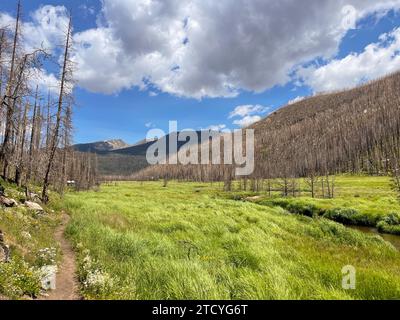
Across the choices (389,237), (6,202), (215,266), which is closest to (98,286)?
(215,266)

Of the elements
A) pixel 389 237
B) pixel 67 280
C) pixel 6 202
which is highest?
pixel 6 202

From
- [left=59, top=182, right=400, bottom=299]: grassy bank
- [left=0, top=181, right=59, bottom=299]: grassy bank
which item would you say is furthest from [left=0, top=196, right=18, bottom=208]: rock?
[left=59, top=182, right=400, bottom=299]: grassy bank

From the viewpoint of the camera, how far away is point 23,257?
9.99 metres

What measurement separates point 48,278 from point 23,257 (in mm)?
1808

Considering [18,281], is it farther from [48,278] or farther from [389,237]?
[389,237]

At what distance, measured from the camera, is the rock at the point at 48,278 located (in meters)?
8.58

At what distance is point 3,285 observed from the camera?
7.08 meters

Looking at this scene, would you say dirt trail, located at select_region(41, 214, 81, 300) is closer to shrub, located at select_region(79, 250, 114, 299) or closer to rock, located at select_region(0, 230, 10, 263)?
shrub, located at select_region(79, 250, 114, 299)

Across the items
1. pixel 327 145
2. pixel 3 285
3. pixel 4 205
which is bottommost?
pixel 3 285

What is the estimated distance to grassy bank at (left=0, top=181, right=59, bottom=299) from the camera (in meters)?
7.41

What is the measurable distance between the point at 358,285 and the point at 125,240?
30.0ft

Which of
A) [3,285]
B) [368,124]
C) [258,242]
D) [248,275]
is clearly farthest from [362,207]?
[368,124]

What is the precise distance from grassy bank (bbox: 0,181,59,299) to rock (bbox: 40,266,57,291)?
0.18m
